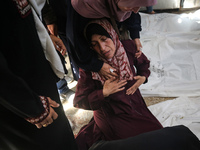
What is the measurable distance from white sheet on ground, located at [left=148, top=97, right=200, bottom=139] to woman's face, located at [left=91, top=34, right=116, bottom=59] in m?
0.83

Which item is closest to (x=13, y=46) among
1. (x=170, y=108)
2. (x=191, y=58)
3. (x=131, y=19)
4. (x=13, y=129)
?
(x=13, y=129)

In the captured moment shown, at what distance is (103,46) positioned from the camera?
0.76 m

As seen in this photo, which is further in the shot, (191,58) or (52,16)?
(191,58)

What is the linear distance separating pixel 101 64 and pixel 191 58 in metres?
1.33

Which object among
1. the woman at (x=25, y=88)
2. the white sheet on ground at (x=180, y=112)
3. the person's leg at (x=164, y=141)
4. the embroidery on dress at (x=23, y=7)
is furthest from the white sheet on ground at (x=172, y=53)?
the embroidery on dress at (x=23, y=7)

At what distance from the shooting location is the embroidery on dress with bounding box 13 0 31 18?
600 mm

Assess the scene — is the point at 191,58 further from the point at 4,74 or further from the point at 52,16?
the point at 4,74

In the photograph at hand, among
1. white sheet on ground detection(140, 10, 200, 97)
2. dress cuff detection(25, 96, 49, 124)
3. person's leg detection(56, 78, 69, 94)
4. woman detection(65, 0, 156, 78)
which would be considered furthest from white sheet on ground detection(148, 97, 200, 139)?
dress cuff detection(25, 96, 49, 124)

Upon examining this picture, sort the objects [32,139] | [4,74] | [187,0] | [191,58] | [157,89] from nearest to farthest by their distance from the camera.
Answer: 1. [4,74]
2. [32,139]
3. [157,89]
4. [191,58]
5. [187,0]

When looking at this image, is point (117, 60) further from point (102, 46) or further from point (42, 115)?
point (42, 115)

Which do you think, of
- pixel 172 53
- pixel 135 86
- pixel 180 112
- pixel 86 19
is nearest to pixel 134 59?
pixel 135 86

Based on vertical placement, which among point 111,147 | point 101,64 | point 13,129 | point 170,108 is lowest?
point 170,108

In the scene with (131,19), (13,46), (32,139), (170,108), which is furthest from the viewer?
(170,108)

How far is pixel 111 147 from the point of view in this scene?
2.38ft
